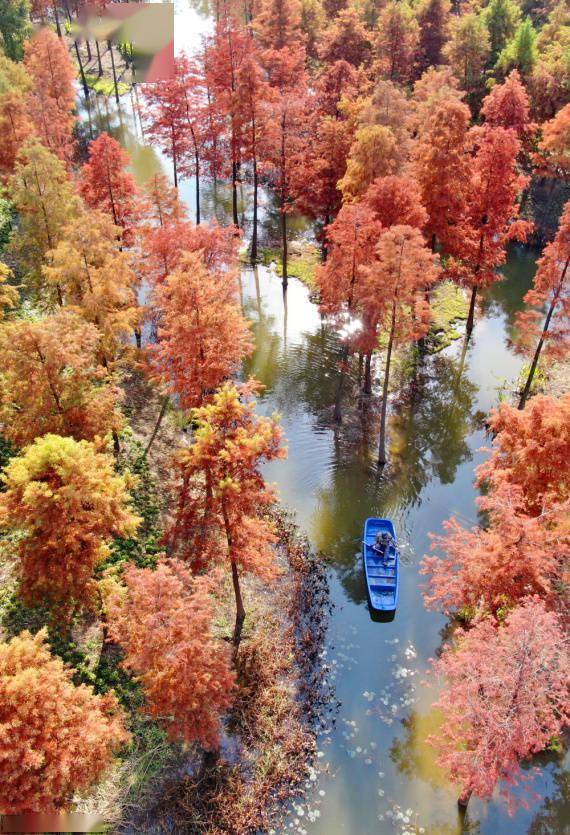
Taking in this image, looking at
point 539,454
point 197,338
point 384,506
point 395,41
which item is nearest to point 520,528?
point 539,454

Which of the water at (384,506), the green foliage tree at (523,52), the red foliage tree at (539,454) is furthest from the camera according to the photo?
the green foliage tree at (523,52)

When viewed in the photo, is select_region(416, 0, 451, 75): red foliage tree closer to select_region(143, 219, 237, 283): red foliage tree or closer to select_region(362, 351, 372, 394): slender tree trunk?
select_region(143, 219, 237, 283): red foliage tree

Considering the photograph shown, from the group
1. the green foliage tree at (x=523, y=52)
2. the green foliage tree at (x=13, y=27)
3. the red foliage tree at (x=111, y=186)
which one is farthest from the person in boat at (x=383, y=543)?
the green foliage tree at (x=13, y=27)

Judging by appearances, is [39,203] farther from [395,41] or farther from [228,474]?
[395,41]

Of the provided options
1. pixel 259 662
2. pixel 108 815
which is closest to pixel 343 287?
pixel 259 662

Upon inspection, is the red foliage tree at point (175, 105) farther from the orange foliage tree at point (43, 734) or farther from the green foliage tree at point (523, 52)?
the orange foliage tree at point (43, 734)

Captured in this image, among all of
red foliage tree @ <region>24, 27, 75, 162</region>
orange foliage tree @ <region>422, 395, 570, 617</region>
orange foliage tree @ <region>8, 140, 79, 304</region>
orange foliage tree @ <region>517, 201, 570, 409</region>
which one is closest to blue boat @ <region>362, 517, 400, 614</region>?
orange foliage tree @ <region>422, 395, 570, 617</region>

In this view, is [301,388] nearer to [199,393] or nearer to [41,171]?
[199,393]
